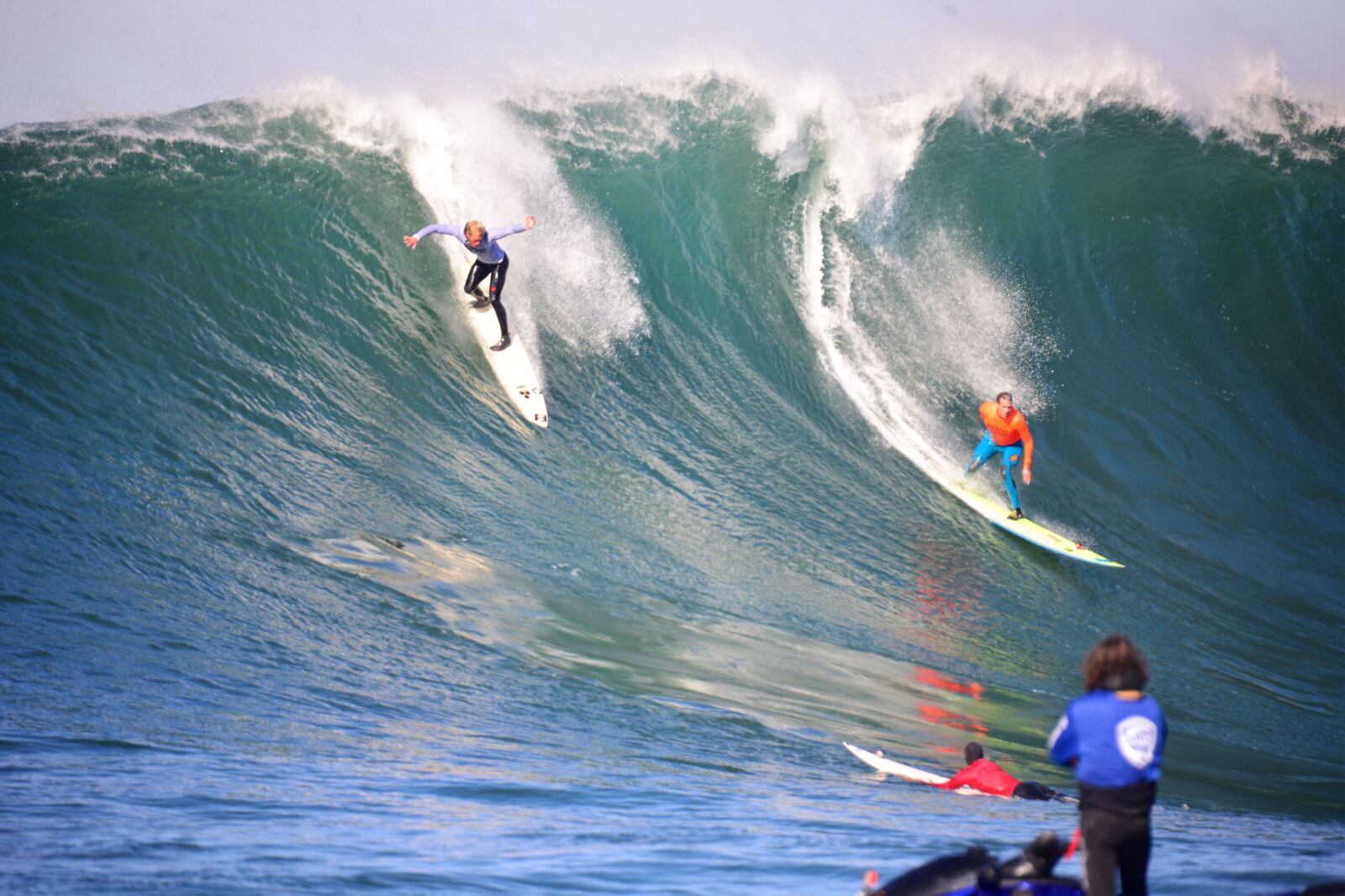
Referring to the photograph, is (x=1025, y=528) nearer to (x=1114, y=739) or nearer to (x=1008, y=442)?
(x=1008, y=442)

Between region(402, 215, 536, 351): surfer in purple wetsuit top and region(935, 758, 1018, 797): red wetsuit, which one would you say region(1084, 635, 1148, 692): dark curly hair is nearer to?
region(935, 758, 1018, 797): red wetsuit

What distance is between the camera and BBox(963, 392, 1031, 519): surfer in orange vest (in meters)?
10.7

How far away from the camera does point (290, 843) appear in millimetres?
4109

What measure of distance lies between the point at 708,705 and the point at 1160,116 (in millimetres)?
14645

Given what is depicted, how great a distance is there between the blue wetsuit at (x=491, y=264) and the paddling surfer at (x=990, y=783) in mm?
6336

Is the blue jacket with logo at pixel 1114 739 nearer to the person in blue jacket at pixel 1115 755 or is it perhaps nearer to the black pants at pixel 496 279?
the person in blue jacket at pixel 1115 755

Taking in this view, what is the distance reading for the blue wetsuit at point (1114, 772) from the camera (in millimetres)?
3053

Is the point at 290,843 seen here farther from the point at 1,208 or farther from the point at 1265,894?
the point at 1,208

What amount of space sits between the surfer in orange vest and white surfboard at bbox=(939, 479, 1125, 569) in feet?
0.34

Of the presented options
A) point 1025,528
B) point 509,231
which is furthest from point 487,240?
point 1025,528

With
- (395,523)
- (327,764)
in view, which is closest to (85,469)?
(395,523)

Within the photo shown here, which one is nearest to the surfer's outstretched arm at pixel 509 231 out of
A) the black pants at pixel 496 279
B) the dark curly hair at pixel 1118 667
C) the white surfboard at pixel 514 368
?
the black pants at pixel 496 279

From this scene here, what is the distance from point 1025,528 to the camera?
1076 centimetres

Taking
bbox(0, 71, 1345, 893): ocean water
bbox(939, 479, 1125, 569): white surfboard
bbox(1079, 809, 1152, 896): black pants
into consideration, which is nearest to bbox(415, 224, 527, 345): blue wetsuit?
bbox(0, 71, 1345, 893): ocean water
